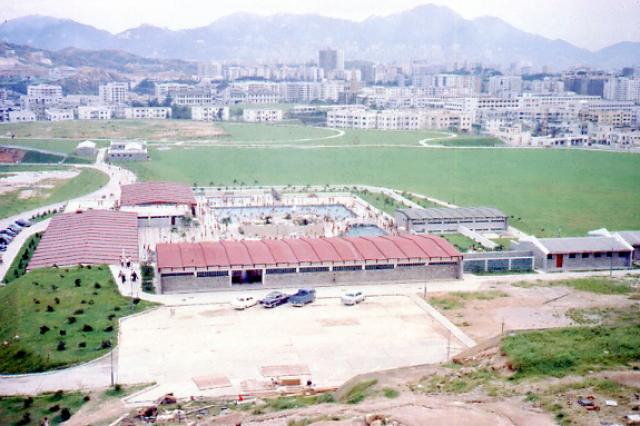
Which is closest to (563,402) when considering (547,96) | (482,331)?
(482,331)

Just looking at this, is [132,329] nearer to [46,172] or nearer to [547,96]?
[46,172]

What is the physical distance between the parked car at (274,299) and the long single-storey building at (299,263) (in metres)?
0.83

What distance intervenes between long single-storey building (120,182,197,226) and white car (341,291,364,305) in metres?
6.83

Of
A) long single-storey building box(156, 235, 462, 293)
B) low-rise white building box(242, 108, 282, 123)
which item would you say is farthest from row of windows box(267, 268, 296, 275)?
low-rise white building box(242, 108, 282, 123)

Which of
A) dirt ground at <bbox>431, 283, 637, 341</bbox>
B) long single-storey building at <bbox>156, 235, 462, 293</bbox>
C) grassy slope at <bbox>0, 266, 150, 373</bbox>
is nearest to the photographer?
grassy slope at <bbox>0, 266, 150, 373</bbox>

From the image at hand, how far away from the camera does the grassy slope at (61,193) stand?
19250mm

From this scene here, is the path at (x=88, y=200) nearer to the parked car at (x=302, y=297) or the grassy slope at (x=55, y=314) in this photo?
the grassy slope at (x=55, y=314)

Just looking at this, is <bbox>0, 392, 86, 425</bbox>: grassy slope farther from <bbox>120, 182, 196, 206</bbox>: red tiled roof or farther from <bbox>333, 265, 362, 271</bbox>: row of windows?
<bbox>120, 182, 196, 206</bbox>: red tiled roof

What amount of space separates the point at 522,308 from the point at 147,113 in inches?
1486

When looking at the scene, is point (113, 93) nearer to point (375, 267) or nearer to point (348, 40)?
point (375, 267)

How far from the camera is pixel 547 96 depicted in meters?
55.0

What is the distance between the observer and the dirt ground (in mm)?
10242

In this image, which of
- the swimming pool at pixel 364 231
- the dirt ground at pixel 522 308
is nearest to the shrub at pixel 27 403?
the dirt ground at pixel 522 308

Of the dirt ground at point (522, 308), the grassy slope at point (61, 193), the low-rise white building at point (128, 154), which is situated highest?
the low-rise white building at point (128, 154)
